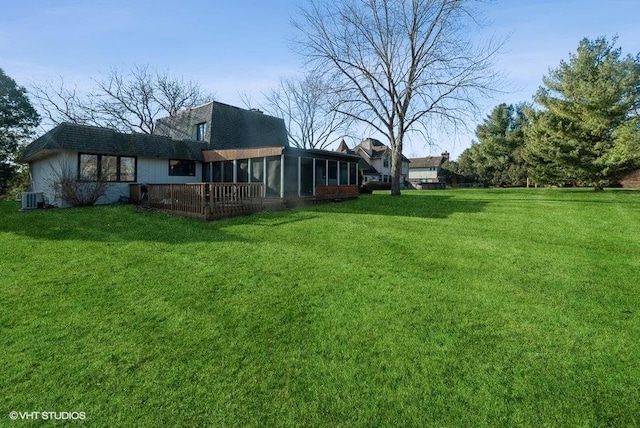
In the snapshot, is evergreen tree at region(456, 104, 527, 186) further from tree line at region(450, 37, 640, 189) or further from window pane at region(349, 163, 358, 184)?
window pane at region(349, 163, 358, 184)

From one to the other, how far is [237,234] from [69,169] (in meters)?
12.0

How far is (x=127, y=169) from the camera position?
16.8 m

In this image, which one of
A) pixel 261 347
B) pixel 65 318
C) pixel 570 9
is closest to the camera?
pixel 261 347

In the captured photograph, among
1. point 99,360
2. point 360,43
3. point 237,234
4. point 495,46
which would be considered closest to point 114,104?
point 360,43

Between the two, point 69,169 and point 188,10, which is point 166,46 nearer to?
point 188,10

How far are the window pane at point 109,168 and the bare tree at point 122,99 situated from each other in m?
14.4

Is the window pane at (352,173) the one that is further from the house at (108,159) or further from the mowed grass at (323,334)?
the mowed grass at (323,334)

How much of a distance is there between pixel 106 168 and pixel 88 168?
29.6 inches

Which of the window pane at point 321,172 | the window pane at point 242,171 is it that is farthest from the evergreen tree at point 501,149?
the window pane at point 242,171

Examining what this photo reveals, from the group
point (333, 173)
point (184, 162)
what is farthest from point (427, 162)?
point (184, 162)

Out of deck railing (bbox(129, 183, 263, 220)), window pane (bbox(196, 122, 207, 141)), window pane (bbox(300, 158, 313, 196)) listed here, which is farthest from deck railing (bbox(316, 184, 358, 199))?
window pane (bbox(196, 122, 207, 141))

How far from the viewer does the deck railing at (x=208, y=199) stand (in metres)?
10.8

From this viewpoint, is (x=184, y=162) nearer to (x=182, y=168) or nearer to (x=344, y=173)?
(x=182, y=168)

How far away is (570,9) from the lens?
32.0 feet
